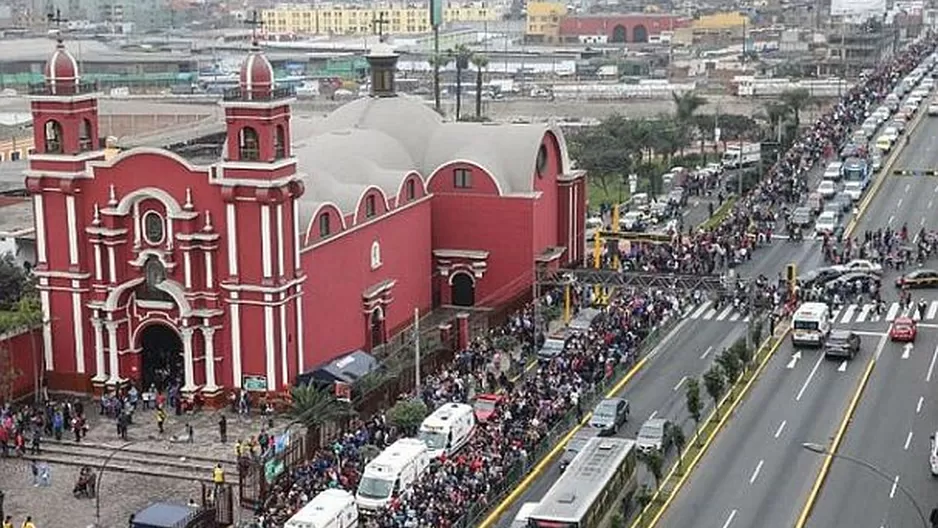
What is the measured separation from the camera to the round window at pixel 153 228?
2356 inches

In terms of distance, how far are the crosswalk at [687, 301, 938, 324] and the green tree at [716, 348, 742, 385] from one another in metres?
13.7

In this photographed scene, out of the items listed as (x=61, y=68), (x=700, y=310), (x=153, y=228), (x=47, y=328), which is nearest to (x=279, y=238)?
(x=153, y=228)

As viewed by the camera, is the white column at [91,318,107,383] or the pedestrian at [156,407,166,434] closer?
the pedestrian at [156,407,166,434]

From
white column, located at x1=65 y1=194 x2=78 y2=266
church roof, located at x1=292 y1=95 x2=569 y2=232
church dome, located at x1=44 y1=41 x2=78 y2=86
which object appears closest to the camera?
church dome, located at x1=44 y1=41 x2=78 y2=86

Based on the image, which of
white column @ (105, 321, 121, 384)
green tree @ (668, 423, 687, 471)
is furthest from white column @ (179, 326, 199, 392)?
green tree @ (668, 423, 687, 471)

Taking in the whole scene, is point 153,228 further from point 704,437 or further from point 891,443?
point 891,443

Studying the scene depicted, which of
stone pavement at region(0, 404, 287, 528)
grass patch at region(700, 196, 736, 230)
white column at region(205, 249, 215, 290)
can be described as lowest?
stone pavement at region(0, 404, 287, 528)

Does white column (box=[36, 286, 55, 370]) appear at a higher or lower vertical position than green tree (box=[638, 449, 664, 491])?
higher

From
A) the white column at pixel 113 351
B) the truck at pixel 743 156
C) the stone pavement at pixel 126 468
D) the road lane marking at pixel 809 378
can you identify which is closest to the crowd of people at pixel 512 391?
the stone pavement at pixel 126 468

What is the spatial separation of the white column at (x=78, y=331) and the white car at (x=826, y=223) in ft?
155

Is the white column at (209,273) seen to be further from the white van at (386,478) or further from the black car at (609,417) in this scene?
the black car at (609,417)

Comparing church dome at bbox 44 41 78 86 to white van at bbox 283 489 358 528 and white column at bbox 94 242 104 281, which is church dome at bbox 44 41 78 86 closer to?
white column at bbox 94 242 104 281

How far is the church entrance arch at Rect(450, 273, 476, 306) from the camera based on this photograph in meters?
76.8

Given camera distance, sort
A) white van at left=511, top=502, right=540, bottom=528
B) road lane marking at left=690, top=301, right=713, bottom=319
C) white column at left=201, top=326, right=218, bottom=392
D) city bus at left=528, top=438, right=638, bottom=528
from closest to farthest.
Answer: city bus at left=528, top=438, right=638, bottom=528, white van at left=511, top=502, right=540, bottom=528, white column at left=201, top=326, right=218, bottom=392, road lane marking at left=690, top=301, right=713, bottom=319
